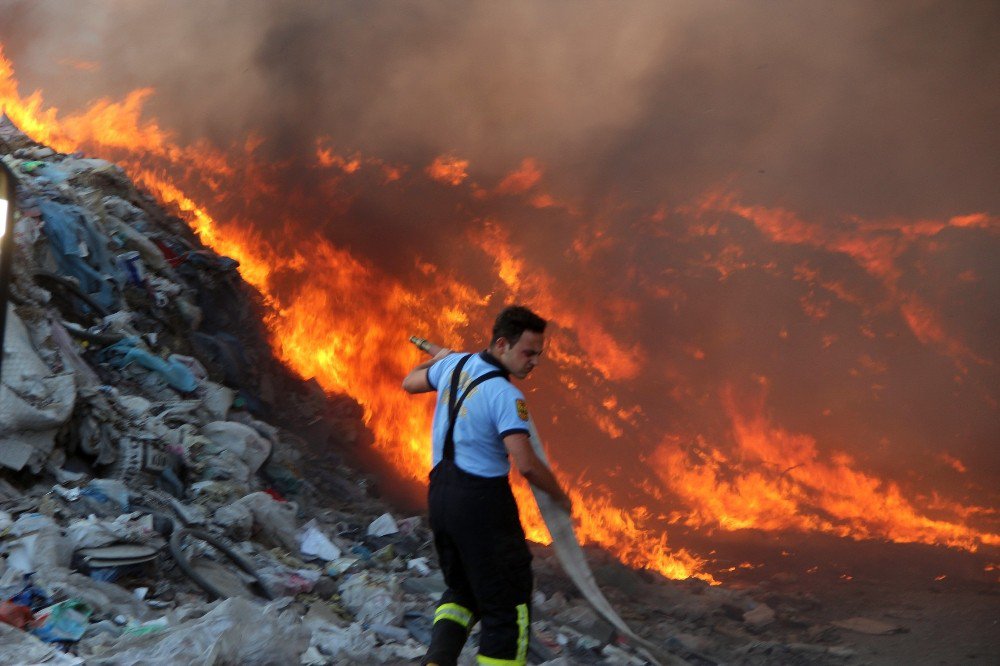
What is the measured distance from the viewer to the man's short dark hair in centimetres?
307

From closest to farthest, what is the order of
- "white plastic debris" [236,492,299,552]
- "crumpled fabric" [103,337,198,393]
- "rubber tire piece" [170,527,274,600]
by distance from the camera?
"rubber tire piece" [170,527,274,600], "white plastic debris" [236,492,299,552], "crumpled fabric" [103,337,198,393]

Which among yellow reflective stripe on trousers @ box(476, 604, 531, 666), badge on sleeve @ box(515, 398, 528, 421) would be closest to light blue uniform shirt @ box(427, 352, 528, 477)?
badge on sleeve @ box(515, 398, 528, 421)

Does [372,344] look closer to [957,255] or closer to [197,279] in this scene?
[197,279]

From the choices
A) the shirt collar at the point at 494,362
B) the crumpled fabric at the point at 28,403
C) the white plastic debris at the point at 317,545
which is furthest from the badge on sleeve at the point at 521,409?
the white plastic debris at the point at 317,545

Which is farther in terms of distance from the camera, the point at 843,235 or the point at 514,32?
the point at 514,32

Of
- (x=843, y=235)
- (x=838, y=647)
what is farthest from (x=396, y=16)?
(x=838, y=647)

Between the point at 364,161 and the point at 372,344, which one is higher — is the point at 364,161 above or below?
above

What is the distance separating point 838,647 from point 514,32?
8.37 metres

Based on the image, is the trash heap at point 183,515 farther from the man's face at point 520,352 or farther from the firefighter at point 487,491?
the man's face at point 520,352

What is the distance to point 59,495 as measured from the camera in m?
4.80

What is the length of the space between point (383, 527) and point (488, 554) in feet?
13.2

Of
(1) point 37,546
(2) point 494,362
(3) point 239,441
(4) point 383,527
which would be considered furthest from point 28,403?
(2) point 494,362

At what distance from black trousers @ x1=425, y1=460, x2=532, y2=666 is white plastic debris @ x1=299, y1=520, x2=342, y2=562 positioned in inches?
115

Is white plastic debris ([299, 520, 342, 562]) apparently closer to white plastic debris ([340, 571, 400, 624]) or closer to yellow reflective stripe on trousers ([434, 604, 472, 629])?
white plastic debris ([340, 571, 400, 624])
